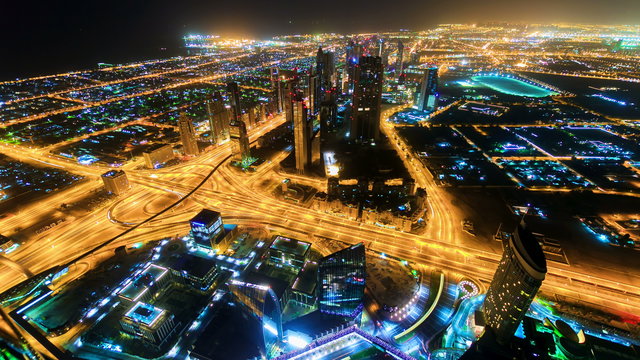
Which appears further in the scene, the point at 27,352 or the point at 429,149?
the point at 429,149

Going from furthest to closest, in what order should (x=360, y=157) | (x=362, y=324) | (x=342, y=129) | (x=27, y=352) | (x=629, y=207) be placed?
(x=342, y=129) → (x=360, y=157) → (x=629, y=207) → (x=362, y=324) → (x=27, y=352)

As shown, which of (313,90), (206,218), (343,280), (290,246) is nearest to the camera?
(343,280)

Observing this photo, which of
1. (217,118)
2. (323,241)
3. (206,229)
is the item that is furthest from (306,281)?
(217,118)

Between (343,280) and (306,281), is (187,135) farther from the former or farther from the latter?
(343,280)

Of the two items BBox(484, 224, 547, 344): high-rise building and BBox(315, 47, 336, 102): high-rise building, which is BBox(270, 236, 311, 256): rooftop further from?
BBox(315, 47, 336, 102): high-rise building

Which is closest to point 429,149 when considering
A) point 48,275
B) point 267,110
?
point 267,110

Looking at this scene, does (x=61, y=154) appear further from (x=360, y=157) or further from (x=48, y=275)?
(x=360, y=157)
